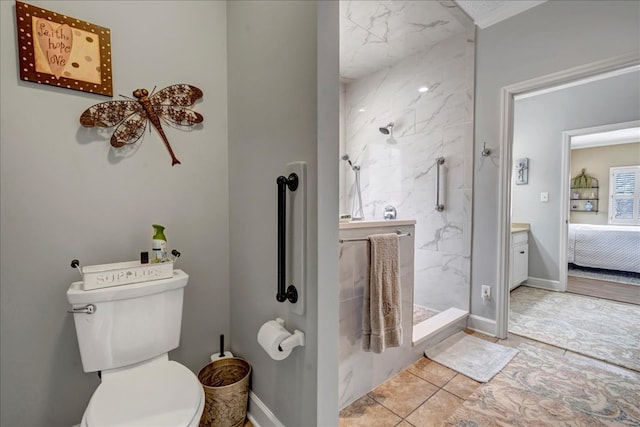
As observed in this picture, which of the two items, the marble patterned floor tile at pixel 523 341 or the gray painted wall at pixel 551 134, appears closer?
the marble patterned floor tile at pixel 523 341

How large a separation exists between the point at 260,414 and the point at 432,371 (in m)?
1.19

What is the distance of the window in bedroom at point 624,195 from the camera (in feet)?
18.2

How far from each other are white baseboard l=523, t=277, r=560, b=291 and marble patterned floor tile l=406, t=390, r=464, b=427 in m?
3.17

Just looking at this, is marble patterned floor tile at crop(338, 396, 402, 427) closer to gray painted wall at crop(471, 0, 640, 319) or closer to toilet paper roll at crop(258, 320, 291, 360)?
toilet paper roll at crop(258, 320, 291, 360)

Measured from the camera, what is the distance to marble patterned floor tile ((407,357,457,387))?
1.80 m

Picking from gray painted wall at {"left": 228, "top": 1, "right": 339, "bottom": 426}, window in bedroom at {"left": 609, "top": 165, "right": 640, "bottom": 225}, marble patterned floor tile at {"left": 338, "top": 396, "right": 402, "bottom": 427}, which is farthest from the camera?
window in bedroom at {"left": 609, "top": 165, "right": 640, "bottom": 225}

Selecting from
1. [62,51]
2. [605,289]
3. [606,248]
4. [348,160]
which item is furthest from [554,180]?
[62,51]

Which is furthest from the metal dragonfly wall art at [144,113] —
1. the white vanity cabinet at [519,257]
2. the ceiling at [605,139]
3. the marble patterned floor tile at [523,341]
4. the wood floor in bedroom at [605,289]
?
the ceiling at [605,139]

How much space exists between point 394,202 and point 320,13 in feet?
7.78

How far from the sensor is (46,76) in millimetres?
1212

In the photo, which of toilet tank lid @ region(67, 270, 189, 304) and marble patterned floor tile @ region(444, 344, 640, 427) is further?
marble patterned floor tile @ region(444, 344, 640, 427)

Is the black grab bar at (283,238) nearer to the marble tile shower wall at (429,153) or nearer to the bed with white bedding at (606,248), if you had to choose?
the marble tile shower wall at (429,153)

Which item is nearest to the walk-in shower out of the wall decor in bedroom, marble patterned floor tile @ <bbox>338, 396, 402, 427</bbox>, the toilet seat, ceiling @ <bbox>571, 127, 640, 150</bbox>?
marble patterned floor tile @ <bbox>338, 396, 402, 427</bbox>

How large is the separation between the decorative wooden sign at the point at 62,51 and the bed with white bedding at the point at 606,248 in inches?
222
